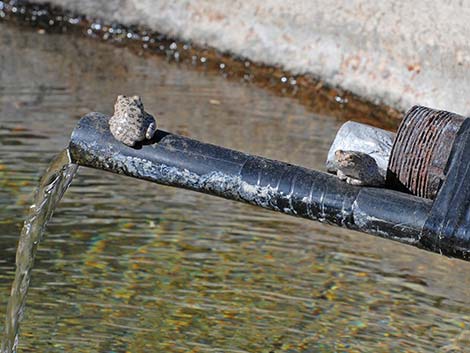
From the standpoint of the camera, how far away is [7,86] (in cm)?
559

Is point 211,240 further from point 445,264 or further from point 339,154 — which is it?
point 339,154

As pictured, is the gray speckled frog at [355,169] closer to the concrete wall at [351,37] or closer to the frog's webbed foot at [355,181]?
the frog's webbed foot at [355,181]

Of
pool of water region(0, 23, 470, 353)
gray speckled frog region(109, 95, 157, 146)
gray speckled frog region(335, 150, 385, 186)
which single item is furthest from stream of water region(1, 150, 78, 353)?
gray speckled frog region(335, 150, 385, 186)

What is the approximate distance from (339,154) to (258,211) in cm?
181

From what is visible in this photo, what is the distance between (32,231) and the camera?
3.13 metres

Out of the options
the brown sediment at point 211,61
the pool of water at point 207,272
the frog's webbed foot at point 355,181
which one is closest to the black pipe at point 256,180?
the frog's webbed foot at point 355,181

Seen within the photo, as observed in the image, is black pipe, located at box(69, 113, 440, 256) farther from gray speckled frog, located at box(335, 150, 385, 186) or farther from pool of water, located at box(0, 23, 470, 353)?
pool of water, located at box(0, 23, 470, 353)

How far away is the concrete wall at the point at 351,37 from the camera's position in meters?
5.11

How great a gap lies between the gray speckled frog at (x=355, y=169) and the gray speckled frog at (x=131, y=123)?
42cm

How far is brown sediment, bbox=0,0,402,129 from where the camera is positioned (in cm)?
549

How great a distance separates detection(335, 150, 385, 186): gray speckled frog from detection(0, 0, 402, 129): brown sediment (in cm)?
280

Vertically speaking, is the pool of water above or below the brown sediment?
below

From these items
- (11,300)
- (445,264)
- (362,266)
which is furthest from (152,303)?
(445,264)

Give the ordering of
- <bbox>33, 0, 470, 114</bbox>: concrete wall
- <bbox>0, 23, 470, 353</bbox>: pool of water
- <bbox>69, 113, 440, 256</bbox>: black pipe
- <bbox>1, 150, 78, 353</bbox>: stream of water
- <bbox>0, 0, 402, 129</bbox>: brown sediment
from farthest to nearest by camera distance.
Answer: <bbox>0, 0, 402, 129</bbox>: brown sediment, <bbox>33, 0, 470, 114</bbox>: concrete wall, <bbox>0, 23, 470, 353</bbox>: pool of water, <bbox>1, 150, 78, 353</bbox>: stream of water, <bbox>69, 113, 440, 256</bbox>: black pipe
